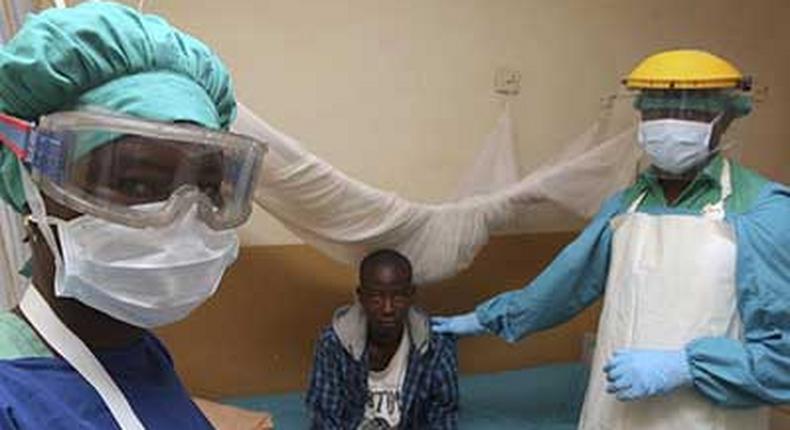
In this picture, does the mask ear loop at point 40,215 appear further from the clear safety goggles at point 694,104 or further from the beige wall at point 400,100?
the beige wall at point 400,100

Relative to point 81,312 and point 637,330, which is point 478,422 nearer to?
point 637,330

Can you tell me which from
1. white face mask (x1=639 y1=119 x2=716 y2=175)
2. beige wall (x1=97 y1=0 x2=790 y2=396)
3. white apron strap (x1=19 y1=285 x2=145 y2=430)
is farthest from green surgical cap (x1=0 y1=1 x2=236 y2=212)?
beige wall (x1=97 y1=0 x2=790 y2=396)

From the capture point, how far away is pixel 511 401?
2641mm

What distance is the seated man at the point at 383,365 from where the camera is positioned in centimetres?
229

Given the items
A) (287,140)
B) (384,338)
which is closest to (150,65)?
(287,140)

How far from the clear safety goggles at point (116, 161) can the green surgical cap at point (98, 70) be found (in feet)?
0.06

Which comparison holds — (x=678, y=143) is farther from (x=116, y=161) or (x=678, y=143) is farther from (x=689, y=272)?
(x=116, y=161)

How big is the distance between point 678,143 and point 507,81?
3.48 ft

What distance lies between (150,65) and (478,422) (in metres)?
1.92

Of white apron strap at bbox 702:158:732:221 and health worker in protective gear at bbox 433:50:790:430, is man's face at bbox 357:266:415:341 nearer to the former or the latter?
health worker in protective gear at bbox 433:50:790:430

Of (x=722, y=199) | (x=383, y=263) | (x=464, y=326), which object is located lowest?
(x=464, y=326)

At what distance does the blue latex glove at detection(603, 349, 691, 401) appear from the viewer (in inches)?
68.7

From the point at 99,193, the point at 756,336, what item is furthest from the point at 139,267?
the point at 756,336

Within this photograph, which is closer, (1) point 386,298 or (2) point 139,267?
(2) point 139,267
